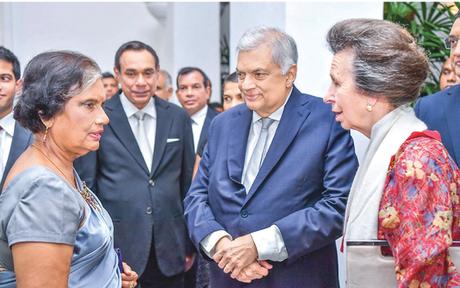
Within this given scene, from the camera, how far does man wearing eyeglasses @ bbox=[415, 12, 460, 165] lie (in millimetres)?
2756

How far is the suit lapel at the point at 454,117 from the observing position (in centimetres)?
279

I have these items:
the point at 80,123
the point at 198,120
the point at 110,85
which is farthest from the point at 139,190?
the point at 110,85

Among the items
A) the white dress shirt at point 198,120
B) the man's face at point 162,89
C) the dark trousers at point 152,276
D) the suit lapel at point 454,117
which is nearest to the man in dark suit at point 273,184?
the suit lapel at point 454,117

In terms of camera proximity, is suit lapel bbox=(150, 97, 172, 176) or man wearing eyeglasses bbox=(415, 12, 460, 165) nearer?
man wearing eyeglasses bbox=(415, 12, 460, 165)

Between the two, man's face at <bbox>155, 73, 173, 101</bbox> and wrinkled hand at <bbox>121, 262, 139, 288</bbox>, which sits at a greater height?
wrinkled hand at <bbox>121, 262, 139, 288</bbox>

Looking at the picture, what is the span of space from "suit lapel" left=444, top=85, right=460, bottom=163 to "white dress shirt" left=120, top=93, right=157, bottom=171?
1884 mm

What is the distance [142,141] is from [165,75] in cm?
343

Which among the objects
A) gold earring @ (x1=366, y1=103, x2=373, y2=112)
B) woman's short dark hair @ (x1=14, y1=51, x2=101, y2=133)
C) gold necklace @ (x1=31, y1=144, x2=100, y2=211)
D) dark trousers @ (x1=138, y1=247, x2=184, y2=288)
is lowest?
dark trousers @ (x1=138, y1=247, x2=184, y2=288)

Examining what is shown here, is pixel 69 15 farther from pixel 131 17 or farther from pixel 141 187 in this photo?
pixel 141 187

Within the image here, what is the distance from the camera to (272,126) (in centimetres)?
313

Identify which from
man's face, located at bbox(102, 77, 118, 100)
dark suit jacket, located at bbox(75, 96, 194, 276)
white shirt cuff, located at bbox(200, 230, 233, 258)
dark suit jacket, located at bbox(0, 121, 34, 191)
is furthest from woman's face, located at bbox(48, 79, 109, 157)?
man's face, located at bbox(102, 77, 118, 100)

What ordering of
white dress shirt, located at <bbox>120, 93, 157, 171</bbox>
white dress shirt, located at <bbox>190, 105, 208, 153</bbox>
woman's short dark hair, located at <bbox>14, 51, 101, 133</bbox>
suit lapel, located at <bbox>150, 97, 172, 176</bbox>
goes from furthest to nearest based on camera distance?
1. white dress shirt, located at <bbox>190, 105, 208, 153</bbox>
2. white dress shirt, located at <bbox>120, 93, 157, 171</bbox>
3. suit lapel, located at <bbox>150, 97, 172, 176</bbox>
4. woman's short dark hair, located at <bbox>14, 51, 101, 133</bbox>

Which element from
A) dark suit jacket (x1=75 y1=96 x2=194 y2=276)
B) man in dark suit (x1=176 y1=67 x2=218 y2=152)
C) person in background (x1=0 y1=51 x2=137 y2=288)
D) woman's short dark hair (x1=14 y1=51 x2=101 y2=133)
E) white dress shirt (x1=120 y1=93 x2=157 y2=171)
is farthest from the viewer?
man in dark suit (x1=176 y1=67 x2=218 y2=152)

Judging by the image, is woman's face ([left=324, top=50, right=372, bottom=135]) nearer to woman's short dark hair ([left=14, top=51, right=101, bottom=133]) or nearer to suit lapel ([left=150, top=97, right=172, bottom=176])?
woman's short dark hair ([left=14, top=51, right=101, bottom=133])
